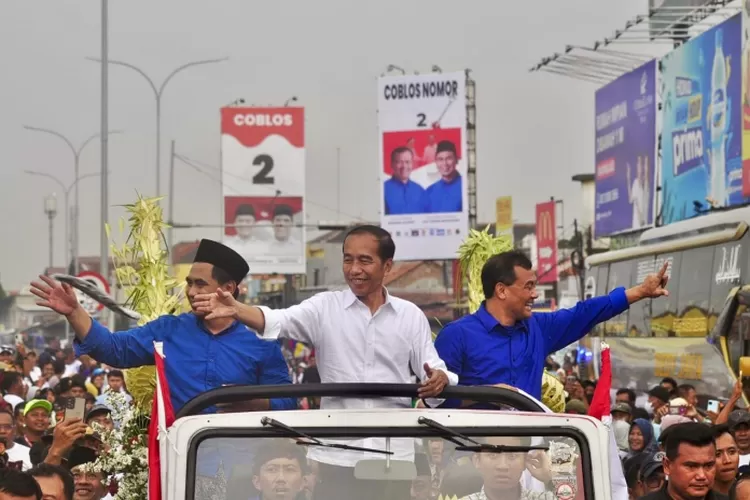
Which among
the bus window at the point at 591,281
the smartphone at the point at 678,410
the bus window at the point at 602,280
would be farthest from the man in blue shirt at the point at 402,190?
the smartphone at the point at 678,410

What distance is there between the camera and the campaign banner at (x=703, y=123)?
3662 centimetres

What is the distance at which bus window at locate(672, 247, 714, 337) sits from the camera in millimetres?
20656

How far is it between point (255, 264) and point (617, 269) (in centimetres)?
3022

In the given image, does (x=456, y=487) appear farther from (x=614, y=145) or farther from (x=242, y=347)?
(x=614, y=145)

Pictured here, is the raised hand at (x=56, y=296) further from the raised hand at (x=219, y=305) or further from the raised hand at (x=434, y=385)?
the raised hand at (x=434, y=385)

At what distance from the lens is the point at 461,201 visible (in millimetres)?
49812

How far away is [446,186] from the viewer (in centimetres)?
4997

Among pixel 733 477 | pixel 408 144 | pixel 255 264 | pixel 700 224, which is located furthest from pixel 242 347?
pixel 255 264

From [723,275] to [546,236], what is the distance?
120 feet

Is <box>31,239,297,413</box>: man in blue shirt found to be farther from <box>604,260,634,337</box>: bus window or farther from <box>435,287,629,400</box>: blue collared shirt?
<box>604,260,634,337</box>: bus window

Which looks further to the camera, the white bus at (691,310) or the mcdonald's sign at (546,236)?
the mcdonald's sign at (546,236)

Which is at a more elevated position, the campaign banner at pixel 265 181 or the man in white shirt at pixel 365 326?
the campaign banner at pixel 265 181

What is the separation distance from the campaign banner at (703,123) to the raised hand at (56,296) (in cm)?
2890

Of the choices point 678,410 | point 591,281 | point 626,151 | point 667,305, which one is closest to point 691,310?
point 667,305
